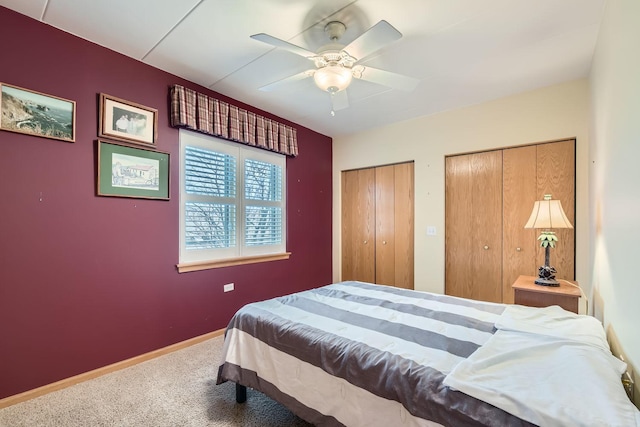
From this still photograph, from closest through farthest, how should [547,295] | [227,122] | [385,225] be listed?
1. [547,295]
2. [227,122]
3. [385,225]

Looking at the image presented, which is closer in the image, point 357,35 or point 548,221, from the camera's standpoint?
point 357,35

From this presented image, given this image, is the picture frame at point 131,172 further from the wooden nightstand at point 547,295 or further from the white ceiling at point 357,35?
the wooden nightstand at point 547,295

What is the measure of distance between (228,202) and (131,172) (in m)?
0.99

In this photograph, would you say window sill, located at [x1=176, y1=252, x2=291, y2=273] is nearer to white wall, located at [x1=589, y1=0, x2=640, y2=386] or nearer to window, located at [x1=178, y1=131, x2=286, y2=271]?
window, located at [x1=178, y1=131, x2=286, y2=271]

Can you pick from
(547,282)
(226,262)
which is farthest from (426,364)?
(226,262)

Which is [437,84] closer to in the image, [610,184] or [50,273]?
[610,184]

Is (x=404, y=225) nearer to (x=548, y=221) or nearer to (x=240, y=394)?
(x=548, y=221)

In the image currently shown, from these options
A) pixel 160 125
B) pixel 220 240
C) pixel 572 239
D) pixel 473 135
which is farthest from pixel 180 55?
pixel 572 239

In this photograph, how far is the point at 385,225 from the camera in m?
4.19

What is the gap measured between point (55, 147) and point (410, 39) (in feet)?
8.94

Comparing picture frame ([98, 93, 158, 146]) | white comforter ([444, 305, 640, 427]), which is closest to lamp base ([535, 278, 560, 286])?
white comforter ([444, 305, 640, 427])

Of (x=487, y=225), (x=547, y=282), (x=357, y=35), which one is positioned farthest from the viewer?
(x=487, y=225)

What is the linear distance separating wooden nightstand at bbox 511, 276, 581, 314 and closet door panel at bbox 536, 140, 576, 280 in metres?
0.59

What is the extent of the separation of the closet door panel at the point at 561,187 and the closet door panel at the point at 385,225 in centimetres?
168
